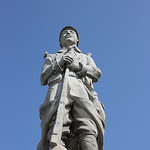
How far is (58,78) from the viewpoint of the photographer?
7.29 metres

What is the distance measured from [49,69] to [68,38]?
1.88 m

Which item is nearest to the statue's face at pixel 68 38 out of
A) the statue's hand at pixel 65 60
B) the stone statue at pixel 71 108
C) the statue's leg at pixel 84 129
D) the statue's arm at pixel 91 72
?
the stone statue at pixel 71 108

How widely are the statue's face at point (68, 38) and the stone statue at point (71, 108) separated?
1.04 meters

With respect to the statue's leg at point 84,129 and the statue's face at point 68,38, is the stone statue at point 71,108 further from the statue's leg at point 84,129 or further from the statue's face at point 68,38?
the statue's face at point 68,38

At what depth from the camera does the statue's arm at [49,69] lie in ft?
24.6

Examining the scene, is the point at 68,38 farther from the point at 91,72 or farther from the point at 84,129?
the point at 84,129

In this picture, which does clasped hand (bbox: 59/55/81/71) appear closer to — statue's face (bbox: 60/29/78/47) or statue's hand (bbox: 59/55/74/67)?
statue's hand (bbox: 59/55/74/67)

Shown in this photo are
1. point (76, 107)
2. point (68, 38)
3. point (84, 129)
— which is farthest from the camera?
point (68, 38)

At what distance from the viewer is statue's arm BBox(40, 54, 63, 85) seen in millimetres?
7488

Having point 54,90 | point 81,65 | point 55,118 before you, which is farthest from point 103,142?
point 81,65

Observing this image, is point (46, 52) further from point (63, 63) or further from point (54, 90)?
point (54, 90)

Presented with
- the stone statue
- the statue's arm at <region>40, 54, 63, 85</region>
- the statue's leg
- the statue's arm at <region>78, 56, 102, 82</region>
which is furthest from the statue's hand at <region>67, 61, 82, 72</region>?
the statue's leg

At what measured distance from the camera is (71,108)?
671 centimetres

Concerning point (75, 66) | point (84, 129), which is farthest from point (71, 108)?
point (75, 66)
